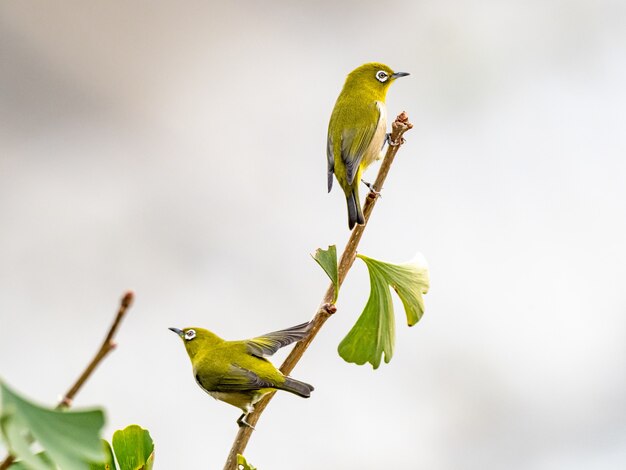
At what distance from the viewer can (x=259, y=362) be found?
0.64 meters

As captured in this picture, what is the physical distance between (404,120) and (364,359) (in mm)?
220

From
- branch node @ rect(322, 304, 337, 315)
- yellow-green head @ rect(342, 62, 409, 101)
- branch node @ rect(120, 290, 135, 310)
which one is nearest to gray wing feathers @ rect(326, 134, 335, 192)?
yellow-green head @ rect(342, 62, 409, 101)

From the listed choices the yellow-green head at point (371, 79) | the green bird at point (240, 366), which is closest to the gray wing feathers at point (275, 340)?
the green bird at point (240, 366)

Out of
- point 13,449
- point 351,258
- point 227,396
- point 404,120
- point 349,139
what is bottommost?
point 13,449

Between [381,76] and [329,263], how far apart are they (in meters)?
0.55

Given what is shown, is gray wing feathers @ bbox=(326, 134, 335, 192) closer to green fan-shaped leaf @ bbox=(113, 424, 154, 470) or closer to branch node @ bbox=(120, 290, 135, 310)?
green fan-shaped leaf @ bbox=(113, 424, 154, 470)

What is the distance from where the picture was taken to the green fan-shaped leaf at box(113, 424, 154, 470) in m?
0.52

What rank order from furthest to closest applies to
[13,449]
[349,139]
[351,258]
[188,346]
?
[349,139]
[188,346]
[351,258]
[13,449]

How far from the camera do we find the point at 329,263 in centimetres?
57

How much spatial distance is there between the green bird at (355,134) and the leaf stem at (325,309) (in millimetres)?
242

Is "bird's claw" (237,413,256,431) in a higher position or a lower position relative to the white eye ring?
lower

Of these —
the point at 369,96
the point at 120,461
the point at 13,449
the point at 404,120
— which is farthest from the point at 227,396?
the point at 369,96

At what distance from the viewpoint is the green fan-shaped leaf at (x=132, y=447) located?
0.52 meters

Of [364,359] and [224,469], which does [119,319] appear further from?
[364,359]
